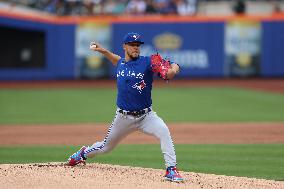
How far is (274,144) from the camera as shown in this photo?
40.5 feet

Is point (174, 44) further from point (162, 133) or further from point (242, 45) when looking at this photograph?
point (162, 133)

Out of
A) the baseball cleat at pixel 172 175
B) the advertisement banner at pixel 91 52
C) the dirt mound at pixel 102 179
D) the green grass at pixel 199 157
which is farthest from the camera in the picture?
the advertisement banner at pixel 91 52

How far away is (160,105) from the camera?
19.9 metres

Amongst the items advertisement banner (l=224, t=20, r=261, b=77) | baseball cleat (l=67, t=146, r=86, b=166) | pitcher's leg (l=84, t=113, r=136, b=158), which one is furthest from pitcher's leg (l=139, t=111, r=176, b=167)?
advertisement banner (l=224, t=20, r=261, b=77)

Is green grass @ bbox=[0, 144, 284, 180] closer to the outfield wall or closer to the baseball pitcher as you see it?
the baseball pitcher

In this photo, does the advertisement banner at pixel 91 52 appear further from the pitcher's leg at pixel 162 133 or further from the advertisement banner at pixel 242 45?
the pitcher's leg at pixel 162 133

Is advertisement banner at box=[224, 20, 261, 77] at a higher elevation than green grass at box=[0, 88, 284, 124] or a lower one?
higher

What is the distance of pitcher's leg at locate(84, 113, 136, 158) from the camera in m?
8.67

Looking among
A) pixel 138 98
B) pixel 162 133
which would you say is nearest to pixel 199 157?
pixel 162 133

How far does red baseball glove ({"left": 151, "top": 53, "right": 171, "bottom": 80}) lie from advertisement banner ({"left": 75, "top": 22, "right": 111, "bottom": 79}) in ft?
63.2

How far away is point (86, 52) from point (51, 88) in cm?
273

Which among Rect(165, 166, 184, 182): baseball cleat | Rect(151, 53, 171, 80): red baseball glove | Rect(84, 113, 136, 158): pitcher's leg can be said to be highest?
Rect(151, 53, 171, 80): red baseball glove

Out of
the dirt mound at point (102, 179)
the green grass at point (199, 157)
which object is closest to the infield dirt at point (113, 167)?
the dirt mound at point (102, 179)

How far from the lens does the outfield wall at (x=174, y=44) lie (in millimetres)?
27406
